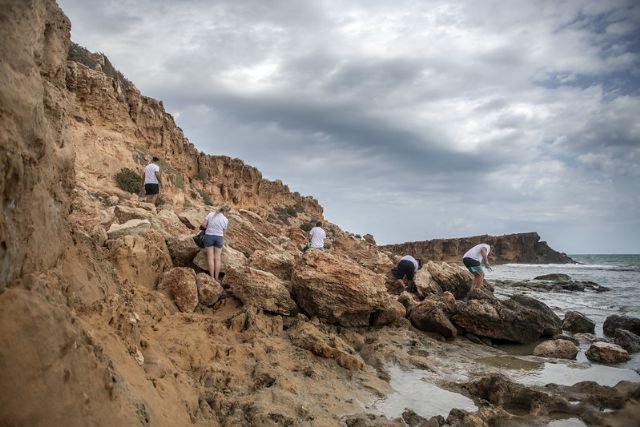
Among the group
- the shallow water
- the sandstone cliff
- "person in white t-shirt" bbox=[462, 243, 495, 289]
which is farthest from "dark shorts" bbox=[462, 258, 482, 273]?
the shallow water

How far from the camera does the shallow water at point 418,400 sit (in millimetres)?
4664

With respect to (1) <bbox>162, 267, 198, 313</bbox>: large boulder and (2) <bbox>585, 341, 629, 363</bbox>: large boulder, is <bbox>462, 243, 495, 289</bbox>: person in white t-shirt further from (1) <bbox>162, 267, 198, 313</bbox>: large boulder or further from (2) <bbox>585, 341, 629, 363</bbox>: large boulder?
(1) <bbox>162, 267, 198, 313</bbox>: large boulder

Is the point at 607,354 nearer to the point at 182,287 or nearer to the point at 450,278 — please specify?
the point at 450,278

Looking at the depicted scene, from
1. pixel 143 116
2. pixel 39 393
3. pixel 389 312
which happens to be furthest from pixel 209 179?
pixel 39 393

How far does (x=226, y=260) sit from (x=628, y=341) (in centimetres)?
859

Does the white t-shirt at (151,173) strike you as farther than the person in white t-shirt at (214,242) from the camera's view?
Yes

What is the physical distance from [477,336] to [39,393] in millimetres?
8434

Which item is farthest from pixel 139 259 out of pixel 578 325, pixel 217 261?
pixel 578 325

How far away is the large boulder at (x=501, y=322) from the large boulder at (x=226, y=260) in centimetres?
496

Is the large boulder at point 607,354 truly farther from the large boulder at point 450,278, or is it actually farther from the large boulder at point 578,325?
the large boulder at point 450,278

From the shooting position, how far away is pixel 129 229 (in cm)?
712

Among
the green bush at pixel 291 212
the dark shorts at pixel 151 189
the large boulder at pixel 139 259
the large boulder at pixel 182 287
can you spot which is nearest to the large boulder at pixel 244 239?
the large boulder at pixel 139 259

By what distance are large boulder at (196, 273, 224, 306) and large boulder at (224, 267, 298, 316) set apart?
30cm

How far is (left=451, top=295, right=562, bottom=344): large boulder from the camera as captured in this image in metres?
8.56
